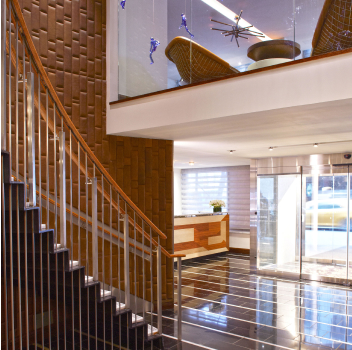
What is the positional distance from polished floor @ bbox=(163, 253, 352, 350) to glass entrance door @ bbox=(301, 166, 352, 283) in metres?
0.41

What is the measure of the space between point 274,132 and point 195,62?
1567 millimetres

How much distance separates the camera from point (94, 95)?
5113mm

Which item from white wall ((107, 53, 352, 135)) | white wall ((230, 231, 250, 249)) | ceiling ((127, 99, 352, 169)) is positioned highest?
white wall ((107, 53, 352, 135))

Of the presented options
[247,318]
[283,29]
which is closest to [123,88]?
[283,29]

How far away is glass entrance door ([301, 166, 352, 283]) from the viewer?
719 cm

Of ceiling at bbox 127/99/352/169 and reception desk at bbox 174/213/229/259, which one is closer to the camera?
ceiling at bbox 127/99/352/169

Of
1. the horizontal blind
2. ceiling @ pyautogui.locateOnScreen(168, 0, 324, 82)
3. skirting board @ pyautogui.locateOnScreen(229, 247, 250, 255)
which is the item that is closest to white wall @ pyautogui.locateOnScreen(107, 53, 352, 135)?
ceiling @ pyautogui.locateOnScreen(168, 0, 324, 82)

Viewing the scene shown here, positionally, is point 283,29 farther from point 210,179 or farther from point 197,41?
point 210,179

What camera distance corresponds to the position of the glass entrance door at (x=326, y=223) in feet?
23.6

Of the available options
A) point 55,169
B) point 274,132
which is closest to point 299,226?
point 274,132

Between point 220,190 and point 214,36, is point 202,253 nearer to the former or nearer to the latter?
point 220,190

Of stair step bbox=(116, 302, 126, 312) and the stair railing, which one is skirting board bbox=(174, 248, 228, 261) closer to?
the stair railing

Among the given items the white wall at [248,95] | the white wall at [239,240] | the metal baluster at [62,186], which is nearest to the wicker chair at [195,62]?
the white wall at [248,95]

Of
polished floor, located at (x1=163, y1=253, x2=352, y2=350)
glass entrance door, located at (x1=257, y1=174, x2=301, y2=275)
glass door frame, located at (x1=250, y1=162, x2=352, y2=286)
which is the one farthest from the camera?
glass entrance door, located at (x1=257, y1=174, x2=301, y2=275)
